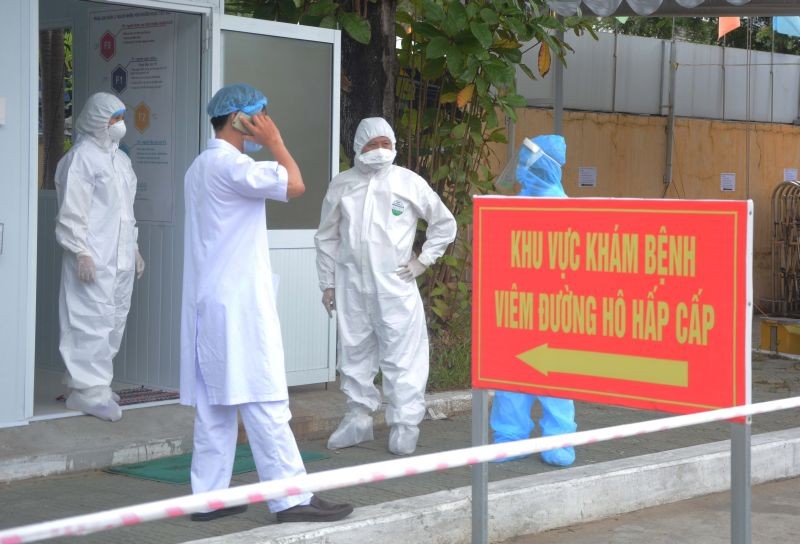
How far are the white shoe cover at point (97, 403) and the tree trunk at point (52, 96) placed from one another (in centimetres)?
244

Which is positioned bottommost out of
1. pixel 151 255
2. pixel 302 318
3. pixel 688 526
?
pixel 688 526

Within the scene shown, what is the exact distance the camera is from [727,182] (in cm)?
1525

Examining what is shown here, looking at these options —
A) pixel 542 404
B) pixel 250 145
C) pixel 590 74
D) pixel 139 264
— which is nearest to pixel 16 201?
pixel 139 264

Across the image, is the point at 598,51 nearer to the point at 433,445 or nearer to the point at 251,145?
the point at 433,445

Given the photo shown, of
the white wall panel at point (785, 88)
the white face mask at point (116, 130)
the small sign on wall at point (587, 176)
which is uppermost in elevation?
the white wall panel at point (785, 88)

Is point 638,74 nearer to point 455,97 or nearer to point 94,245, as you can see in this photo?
point 455,97

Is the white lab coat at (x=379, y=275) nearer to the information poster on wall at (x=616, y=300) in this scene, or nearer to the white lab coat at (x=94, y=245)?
the white lab coat at (x=94, y=245)

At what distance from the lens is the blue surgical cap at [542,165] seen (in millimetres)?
6719

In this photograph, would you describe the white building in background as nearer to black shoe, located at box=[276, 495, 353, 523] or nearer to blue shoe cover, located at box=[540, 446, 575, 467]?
blue shoe cover, located at box=[540, 446, 575, 467]

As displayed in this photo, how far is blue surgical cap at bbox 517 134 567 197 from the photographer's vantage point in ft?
22.0

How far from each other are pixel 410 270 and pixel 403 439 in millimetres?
905

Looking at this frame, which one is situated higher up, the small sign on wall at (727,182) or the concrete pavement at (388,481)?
the small sign on wall at (727,182)

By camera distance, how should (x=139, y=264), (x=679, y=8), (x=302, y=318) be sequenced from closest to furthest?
(x=139, y=264) → (x=302, y=318) → (x=679, y=8)

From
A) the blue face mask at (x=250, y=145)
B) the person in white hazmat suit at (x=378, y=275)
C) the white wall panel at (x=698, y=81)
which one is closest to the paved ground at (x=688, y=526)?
the person in white hazmat suit at (x=378, y=275)
